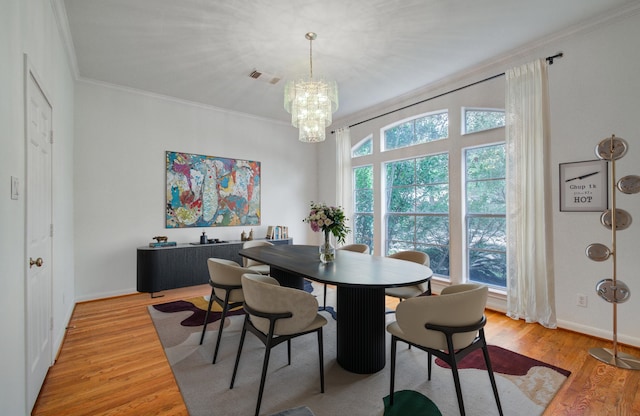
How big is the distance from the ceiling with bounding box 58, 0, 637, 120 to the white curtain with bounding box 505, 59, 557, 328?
1.75ft

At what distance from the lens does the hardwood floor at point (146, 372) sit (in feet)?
6.29

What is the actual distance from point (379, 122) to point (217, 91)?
2717 mm

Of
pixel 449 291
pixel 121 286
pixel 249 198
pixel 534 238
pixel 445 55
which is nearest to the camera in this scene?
pixel 449 291

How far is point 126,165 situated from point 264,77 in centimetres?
244

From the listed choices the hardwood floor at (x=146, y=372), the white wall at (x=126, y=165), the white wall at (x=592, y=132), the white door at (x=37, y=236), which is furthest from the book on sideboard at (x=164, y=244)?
the white wall at (x=592, y=132)

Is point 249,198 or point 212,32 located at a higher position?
point 212,32

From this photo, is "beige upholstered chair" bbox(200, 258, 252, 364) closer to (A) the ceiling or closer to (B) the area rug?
(B) the area rug

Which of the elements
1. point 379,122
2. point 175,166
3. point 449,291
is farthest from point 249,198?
point 449,291

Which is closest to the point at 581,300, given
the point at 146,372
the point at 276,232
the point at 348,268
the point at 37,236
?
the point at 348,268

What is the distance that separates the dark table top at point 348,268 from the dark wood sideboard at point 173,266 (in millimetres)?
1654

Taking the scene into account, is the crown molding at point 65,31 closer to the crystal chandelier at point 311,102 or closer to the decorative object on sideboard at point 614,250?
the crystal chandelier at point 311,102

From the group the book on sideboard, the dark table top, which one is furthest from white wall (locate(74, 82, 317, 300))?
the dark table top

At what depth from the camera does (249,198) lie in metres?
5.55

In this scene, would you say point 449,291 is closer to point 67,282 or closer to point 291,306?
point 291,306
